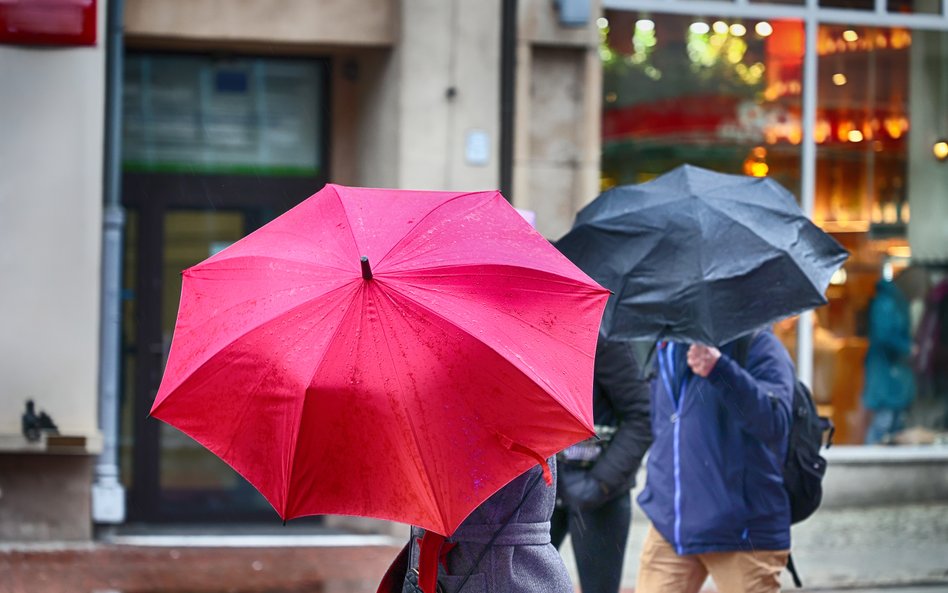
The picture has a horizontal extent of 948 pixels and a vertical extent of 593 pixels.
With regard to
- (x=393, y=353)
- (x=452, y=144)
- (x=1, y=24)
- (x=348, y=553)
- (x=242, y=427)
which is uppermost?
(x=1, y=24)

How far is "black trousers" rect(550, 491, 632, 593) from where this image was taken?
17.0 ft

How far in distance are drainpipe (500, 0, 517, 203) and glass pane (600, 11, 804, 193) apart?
0.92 meters

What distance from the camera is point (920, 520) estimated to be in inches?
397

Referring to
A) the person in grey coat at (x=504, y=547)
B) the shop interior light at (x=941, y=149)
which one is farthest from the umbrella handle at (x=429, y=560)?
the shop interior light at (x=941, y=149)

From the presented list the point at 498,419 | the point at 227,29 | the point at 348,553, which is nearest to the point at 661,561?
the point at 498,419

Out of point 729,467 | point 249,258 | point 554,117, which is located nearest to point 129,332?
point 554,117

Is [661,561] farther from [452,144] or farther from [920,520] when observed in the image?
[920,520]

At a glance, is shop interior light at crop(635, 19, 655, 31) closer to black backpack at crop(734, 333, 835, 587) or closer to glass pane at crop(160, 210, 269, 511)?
glass pane at crop(160, 210, 269, 511)

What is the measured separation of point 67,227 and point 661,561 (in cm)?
554

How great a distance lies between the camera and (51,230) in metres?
8.92

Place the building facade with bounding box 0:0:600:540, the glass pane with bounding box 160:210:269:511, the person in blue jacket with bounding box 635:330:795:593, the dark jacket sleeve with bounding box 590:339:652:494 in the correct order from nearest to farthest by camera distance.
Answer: the person in blue jacket with bounding box 635:330:795:593 < the dark jacket sleeve with bounding box 590:339:652:494 < the building facade with bounding box 0:0:600:540 < the glass pane with bounding box 160:210:269:511

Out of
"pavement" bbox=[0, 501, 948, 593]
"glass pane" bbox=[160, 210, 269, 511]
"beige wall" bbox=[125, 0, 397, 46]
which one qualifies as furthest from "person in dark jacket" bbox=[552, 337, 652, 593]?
"glass pane" bbox=[160, 210, 269, 511]

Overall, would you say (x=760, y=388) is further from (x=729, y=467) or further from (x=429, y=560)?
(x=429, y=560)

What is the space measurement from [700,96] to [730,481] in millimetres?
6154
